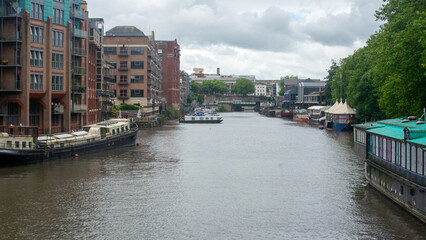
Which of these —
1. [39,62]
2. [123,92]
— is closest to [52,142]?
[39,62]

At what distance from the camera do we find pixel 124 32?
119625 mm

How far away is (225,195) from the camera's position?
32812 mm

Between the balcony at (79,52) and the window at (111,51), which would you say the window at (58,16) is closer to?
the balcony at (79,52)

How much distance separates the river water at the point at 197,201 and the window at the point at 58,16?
2061cm

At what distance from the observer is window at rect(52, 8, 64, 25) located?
5947cm

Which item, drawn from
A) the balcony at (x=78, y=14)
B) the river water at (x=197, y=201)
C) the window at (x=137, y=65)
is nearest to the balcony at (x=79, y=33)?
the balcony at (x=78, y=14)

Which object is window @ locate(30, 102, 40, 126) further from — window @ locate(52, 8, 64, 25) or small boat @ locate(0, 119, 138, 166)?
window @ locate(52, 8, 64, 25)

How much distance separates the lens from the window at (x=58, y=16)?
59.5 meters

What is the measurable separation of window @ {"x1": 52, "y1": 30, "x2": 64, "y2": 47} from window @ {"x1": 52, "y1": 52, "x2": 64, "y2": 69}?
3.53 feet

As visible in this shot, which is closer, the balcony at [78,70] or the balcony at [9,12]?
the balcony at [9,12]

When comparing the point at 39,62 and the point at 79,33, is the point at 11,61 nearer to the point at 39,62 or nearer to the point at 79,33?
the point at 39,62

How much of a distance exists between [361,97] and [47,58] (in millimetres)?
51685

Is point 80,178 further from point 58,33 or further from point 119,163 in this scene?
point 58,33

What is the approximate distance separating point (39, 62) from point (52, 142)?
40.5 feet
